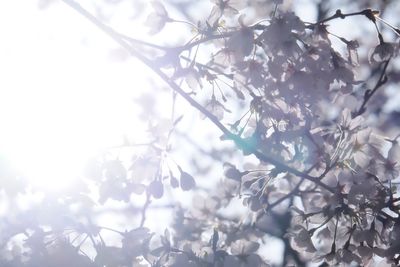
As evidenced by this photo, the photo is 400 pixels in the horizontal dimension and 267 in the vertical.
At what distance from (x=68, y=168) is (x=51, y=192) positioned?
0.23 metres

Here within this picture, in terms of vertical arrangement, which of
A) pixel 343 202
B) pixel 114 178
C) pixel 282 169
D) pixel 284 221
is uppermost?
pixel 284 221

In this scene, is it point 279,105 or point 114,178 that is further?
point 114,178

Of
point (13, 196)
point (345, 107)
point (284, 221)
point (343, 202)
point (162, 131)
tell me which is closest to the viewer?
point (343, 202)

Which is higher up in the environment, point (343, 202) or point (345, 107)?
point (345, 107)

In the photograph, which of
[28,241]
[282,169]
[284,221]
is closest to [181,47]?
[282,169]

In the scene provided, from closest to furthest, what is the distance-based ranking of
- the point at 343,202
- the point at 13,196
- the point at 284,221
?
1. the point at 343,202
2. the point at 13,196
3. the point at 284,221

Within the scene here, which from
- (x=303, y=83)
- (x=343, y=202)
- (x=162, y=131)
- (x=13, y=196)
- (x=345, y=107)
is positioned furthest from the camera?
(x=13, y=196)

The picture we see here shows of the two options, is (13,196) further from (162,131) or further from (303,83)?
(303,83)

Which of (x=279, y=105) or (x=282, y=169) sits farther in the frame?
(x=279, y=105)

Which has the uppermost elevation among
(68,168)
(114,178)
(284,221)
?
(284,221)

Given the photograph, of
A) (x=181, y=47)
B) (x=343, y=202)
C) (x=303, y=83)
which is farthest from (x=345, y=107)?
(x=181, y=47)

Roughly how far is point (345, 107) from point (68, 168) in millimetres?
1870

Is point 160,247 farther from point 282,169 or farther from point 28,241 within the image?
point 282,169

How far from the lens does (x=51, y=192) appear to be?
3.58 metres
